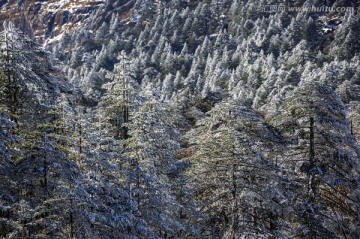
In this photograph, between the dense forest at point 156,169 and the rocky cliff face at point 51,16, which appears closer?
the dense forest at point 156,169

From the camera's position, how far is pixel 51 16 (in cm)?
18788

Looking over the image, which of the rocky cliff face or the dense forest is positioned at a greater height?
the dense forest

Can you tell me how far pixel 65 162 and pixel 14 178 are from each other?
177 cm

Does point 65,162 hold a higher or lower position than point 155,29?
higher

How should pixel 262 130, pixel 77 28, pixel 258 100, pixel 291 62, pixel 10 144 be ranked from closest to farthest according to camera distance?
pixel 10 144 → pixel 262 130 → pixel 258 100 → pixel 291 62 → pixel 77 28

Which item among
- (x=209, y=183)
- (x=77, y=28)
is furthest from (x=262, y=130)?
(x=77, y=28)

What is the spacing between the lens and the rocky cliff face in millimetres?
177750

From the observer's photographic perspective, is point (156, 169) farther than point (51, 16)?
No

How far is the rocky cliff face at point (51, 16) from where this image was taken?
583 feet

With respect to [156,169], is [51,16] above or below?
below

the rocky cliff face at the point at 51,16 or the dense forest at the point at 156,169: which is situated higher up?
the dense forest at the point at 156,169

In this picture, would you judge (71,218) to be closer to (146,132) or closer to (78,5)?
(146,132)

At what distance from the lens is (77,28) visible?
173 meters

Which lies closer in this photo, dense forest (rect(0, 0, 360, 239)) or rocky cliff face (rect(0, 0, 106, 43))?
dense forest (rect(0, 0, 360, 239))
